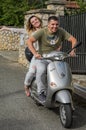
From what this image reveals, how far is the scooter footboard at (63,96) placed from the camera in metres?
6.70

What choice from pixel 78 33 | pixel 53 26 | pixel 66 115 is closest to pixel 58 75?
pixel 66 115

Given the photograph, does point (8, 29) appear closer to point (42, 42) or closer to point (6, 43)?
point (6, 43)

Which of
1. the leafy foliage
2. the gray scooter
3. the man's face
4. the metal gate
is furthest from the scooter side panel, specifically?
the leafy foliage

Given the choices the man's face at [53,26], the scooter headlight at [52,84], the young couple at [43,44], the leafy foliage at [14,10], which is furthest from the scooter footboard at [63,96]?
the leafy foliage at [14,10]

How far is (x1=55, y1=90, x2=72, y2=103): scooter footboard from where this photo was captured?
22.0ft

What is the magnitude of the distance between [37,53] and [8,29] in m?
12.9

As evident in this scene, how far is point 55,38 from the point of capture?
759 centimetres

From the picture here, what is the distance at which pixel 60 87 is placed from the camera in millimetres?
6883

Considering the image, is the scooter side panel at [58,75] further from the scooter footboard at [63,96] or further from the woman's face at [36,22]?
the woman's face at [36,22]

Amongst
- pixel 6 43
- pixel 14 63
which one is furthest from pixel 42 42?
pixel 6 43

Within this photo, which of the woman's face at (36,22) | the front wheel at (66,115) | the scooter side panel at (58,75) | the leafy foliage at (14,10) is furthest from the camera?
the leafy foliage at (14,10)

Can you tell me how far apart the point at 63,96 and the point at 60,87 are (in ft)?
0.57

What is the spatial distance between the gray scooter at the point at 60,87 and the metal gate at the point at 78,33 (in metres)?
4.94

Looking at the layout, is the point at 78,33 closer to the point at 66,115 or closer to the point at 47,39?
the point at 47,39
